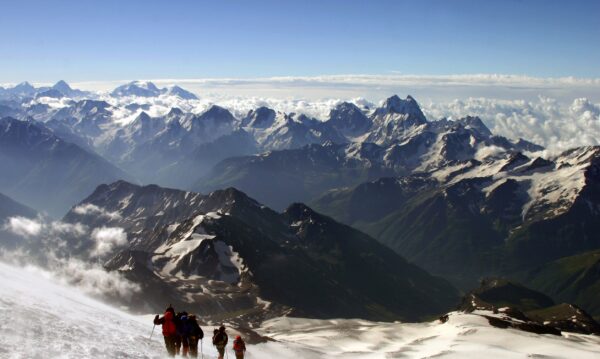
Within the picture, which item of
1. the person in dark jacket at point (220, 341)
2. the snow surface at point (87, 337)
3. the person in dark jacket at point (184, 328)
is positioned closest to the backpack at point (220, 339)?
the person in dark jacket at point (220, 341)

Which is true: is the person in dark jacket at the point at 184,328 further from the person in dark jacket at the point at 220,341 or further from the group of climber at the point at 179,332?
the person in dark jacket at the point at 220,341

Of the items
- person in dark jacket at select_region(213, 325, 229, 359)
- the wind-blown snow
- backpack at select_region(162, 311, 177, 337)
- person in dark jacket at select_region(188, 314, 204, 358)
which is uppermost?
backpack at select_region(162, 311, 177, 337)

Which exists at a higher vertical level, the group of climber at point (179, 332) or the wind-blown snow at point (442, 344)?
the group of climber at point (179, 332)

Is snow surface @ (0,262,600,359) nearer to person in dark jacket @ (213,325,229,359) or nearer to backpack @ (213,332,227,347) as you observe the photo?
person in dark jacket @ (213,325,229,359)

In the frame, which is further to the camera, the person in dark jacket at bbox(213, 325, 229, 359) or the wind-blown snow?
the wind-blown snow

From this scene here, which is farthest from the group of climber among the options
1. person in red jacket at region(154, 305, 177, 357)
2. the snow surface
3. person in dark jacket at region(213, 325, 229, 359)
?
person in dark jacket at region(213, 325, 229, 359)

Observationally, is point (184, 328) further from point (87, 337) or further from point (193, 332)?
point (87, 337)

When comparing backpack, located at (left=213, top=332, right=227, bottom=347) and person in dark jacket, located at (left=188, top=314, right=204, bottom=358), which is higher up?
person in dark jacket, located at (left=188, top=314, right=204, bottom=358)

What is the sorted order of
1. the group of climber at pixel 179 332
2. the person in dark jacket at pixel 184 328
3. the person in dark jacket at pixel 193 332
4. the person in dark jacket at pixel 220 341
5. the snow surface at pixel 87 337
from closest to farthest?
the snow surface at pixel 87 337 < the group of climber at pixel 179 332 < the person in dark jacket at pixel 184 328 < the person in dark jacket at pixel 193 332 < the person in dark jacket at pixel 220 341
